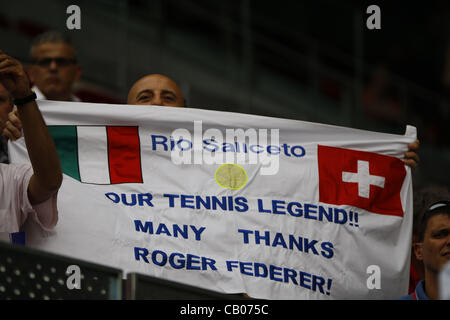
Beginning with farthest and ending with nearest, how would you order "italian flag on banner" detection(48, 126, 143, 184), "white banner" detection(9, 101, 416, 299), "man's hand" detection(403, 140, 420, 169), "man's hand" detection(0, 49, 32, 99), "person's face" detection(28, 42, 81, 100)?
"person's face" detection(28, 42, 81, 100)
"man's hand" detection(403, 140, 420, 169)
"italian flag on banner" detection(48, 126, 143, 184)
"white banner" detection(9, 101, 416, 299)
"man's hand" detection(0, 49, 32, 99)

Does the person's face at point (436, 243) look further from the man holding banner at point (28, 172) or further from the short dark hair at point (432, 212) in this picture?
the man holding banner at point (28, 172)

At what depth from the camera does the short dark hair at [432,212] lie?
3.62 m

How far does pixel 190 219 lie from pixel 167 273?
11.1 inches

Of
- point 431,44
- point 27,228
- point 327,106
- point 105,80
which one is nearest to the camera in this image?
point 27,228

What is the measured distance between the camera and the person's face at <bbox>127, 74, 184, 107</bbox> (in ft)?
14.0

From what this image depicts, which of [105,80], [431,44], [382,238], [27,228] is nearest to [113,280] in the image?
[27,228]

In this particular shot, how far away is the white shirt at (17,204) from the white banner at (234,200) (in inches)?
11.5

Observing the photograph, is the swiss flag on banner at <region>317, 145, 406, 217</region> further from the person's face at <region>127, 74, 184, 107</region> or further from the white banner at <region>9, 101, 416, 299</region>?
the person's face at <region>127, 74, 184, 107</region>

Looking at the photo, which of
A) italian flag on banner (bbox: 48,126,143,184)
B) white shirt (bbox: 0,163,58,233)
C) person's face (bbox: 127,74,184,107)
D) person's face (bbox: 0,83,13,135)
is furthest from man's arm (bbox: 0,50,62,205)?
person's face (bbox: 127,74,184,107)

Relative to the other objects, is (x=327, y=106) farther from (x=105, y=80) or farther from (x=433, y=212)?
(x=433, y=212)

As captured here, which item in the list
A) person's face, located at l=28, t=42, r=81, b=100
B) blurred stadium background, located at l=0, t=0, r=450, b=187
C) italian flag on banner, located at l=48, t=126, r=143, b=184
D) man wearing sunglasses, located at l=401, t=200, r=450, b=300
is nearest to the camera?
man wearing sunglasses, located at l=401, t=200, r=450, b=300

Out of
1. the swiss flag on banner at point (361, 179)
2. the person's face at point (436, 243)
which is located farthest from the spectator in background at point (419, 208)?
the person's face at point (436, 243)

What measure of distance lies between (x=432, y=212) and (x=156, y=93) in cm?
152

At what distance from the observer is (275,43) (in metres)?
7.98
